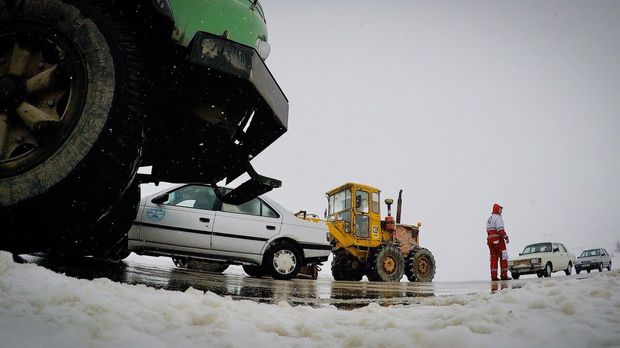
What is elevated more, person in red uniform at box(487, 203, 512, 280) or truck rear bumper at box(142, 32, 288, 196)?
truck rear bumper at box(142, 32, 288, 196)

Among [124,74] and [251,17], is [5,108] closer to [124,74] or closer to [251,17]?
[124,74]

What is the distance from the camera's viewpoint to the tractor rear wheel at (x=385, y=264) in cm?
1025

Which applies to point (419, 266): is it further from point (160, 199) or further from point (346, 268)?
point (160, 199)

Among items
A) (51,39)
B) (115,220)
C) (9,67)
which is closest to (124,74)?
(51,39)

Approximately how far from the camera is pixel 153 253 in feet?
19.9

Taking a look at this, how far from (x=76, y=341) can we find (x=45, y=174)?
1.39 meters

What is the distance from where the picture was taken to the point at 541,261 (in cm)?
1727

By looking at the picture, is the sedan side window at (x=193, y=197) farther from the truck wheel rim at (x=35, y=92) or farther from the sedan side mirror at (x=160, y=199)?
the truck wheel rim at (x=35, y=92)

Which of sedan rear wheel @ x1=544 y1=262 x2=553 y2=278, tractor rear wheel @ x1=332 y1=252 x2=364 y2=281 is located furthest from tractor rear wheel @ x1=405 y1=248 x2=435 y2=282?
sedan rear wheel @ x1=544 y1=262 x2=553 y2=278

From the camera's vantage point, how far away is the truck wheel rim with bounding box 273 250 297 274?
6.73 m

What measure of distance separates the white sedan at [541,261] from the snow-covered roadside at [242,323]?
61.5 feet

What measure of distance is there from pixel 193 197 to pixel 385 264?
6.32m

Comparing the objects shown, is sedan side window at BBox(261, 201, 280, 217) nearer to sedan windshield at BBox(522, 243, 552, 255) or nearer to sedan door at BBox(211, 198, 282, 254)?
sedan door at BBox(211, 198, 282, 254)

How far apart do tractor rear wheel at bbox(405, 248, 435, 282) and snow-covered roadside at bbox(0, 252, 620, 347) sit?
10.4 m
